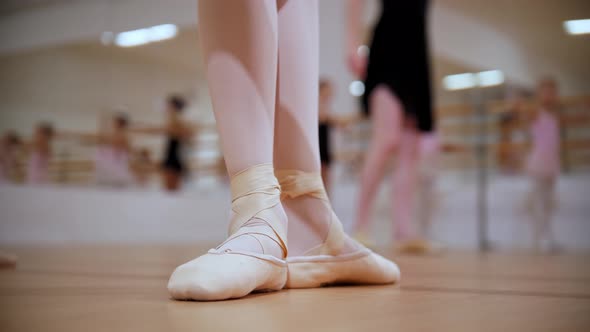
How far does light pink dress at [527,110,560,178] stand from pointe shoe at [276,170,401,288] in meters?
2.89

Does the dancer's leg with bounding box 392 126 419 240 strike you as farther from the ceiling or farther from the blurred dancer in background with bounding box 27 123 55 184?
the ceiling

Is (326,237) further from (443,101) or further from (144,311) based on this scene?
(443,101)

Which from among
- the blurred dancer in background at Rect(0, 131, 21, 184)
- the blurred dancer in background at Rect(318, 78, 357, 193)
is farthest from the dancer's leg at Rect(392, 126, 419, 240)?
the blurred dancer in background at Rect(0, 131, 21, 184)

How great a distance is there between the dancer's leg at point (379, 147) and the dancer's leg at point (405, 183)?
0.24 feet

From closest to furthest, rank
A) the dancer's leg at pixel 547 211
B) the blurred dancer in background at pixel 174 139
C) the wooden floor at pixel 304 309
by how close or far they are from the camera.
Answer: the wooden floor at pixel 304 309 < the dancer's leg at pixel 547 211 < the blurred dancer in background at pixel 174 139

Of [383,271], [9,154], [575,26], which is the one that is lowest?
[383,271]

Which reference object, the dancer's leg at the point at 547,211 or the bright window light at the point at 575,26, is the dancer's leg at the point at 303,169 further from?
the bright window light at the point at 575,26

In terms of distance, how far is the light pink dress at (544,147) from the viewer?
334cm

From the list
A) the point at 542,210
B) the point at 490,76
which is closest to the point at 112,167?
the point at 542,210

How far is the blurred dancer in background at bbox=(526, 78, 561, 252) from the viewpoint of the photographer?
3.20m

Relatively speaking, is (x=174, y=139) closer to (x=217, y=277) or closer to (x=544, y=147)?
(x=544, y=147)

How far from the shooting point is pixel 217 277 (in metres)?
0.53

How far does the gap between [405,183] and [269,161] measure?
1.62 m

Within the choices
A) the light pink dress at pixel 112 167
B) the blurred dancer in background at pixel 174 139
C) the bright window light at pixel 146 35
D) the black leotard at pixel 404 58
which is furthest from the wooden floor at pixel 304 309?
the bright window light at pixel 146 35
